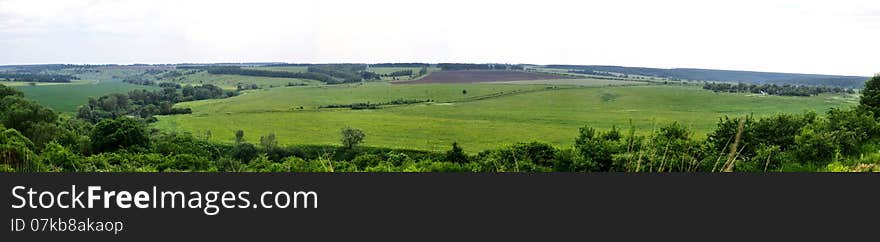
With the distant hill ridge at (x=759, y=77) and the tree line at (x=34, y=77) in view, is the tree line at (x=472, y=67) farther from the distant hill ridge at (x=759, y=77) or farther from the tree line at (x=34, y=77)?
the tree line at (x=34, y=77)

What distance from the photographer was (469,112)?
78000 millimetres

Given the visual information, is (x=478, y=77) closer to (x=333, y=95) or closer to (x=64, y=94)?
(x=333, y=95)

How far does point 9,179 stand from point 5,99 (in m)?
44.3

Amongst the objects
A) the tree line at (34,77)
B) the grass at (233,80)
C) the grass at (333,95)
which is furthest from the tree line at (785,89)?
the tree line at (34,77)

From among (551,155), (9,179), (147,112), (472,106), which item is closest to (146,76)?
(147,112)

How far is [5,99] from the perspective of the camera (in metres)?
39.0

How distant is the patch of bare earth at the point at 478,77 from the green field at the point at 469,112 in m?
8.40

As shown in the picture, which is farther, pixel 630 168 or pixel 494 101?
pixel 494 101

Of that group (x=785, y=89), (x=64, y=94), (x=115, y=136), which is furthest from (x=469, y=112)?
(x=64, y=94)

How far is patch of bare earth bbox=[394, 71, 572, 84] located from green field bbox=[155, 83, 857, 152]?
8.40 m

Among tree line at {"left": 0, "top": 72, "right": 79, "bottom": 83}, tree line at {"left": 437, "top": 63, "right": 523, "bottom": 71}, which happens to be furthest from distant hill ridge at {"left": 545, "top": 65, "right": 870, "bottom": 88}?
tree line at {"left": 0, "top": 72, "right": 79, "bottom": 83}

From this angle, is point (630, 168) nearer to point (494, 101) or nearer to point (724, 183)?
point (724, 183)

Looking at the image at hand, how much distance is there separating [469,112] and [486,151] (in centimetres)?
3876

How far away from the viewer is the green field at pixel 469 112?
57.0 meters
